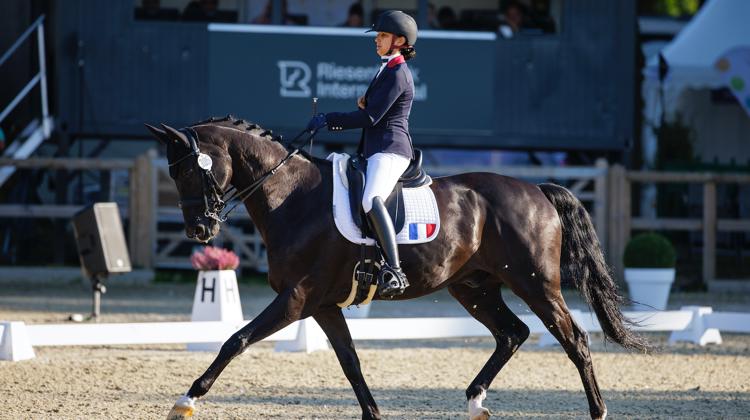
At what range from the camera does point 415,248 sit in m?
6.50

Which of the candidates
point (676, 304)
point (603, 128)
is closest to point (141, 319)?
point (676, 304)

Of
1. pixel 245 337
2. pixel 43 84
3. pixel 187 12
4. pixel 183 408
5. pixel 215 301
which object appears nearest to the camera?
pixel 183 408

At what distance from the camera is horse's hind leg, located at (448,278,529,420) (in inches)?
269

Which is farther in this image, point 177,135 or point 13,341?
point 13,341

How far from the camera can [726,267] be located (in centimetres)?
1706

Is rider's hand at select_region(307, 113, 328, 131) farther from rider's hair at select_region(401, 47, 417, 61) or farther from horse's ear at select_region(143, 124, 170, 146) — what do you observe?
horse's ear at select_region(143, 124, 170, 146)

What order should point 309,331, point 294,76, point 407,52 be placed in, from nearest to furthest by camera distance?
1. point 407,52
2. point 309,331
3. point 294,76

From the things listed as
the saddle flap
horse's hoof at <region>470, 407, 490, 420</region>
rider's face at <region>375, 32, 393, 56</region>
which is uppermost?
rider's face at <region>375, 32, 393, 56</region>

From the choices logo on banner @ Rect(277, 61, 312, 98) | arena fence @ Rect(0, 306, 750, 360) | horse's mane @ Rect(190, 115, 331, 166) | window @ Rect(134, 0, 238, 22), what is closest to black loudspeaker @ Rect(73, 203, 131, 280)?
arena fence @ Rect(0, 306, 750, 360)

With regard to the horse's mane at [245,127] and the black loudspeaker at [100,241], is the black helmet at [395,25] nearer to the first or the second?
the horse's mane at [245,127]

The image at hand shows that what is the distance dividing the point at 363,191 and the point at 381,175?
0.14 metres

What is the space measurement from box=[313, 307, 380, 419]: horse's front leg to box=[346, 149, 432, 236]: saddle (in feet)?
1.85

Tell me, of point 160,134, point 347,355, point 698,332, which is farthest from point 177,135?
point 698,332

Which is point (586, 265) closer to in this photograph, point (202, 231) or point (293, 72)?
point (202, 231)
